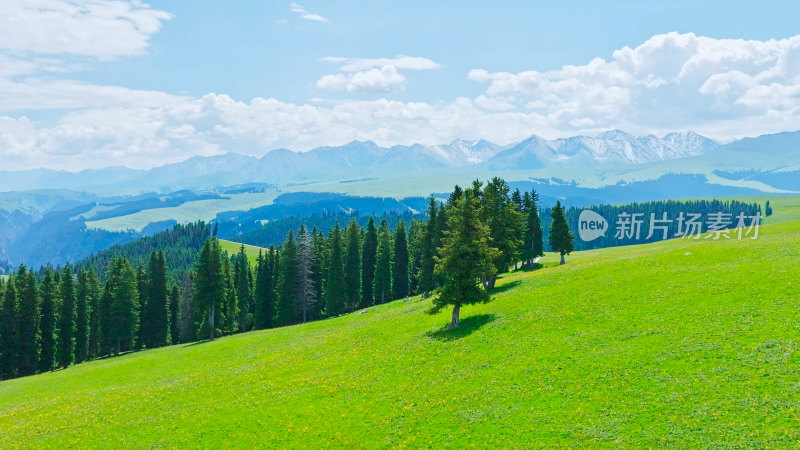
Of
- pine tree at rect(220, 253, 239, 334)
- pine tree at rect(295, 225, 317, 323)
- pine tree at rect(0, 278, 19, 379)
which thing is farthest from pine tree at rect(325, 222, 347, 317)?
pine tree at rect(0, 278, 19, 379)

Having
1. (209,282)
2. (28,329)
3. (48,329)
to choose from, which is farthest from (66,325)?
(209,282)

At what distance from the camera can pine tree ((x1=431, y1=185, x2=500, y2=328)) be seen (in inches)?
1822

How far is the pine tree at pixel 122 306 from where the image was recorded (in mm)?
83062

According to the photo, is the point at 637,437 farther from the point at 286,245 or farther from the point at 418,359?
the point at 286,245

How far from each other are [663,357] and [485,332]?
1561 centimetres

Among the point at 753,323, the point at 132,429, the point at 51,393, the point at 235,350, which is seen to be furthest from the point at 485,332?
the point at 51,393

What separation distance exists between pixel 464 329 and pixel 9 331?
2664 inches

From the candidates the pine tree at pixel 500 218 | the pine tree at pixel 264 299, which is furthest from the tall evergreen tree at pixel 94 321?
the pine tree at pixel 500 218

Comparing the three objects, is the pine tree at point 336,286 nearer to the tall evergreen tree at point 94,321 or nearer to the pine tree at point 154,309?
the pine tree at point 154,309

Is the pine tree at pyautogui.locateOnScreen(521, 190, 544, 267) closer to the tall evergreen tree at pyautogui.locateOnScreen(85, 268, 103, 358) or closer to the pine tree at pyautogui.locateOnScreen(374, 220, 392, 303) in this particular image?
the pine tree at pyautogui.locateOnScreen(374, 220, 392, 303)

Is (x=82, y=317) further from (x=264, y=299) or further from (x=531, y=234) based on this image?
(x=531, y=234)

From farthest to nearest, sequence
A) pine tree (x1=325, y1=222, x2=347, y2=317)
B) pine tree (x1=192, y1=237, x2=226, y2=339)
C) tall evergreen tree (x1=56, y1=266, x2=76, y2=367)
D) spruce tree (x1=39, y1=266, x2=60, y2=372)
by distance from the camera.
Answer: pine tree (x1=325, y1=222, x2=347, y2=317), tall evergreen tree (x1=56, y1=266, x2=76, y2=367), pine tree (x1=192, y1=237, x2=226, y2=339), spruce tree (x1=39, y1=266, x2=60, y2=372)

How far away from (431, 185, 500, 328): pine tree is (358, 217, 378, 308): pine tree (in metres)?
59.3

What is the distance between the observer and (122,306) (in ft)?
273
